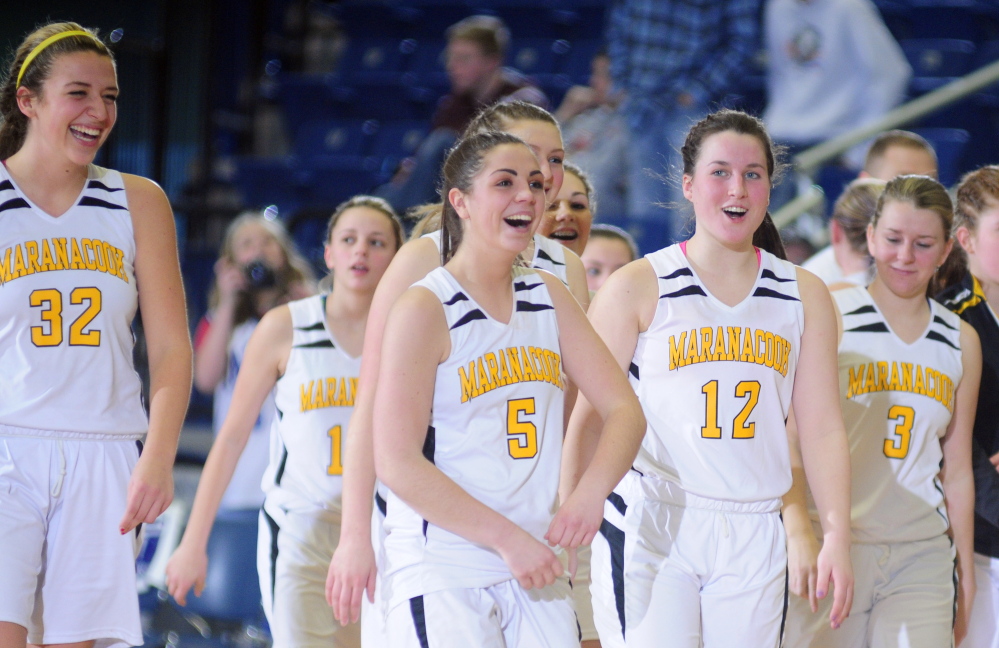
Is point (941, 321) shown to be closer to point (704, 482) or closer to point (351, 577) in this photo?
point (704, 482)

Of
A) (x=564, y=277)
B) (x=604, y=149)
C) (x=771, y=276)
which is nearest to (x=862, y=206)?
(x=771, y=276)

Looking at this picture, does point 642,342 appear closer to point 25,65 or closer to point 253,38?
point 25,65

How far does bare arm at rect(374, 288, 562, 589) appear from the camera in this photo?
2572 mm

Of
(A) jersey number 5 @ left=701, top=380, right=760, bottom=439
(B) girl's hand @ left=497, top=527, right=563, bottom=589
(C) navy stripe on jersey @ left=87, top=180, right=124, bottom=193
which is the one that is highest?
(C) navy stripe on jersey @ left=87, top=180, right=124, bottom=193

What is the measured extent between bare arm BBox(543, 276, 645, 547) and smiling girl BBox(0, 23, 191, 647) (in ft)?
3.49

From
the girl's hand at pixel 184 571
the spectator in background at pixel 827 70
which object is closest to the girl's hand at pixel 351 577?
the girl's hand at pixel 184 571

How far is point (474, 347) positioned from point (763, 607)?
3.31ft

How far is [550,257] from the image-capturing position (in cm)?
353

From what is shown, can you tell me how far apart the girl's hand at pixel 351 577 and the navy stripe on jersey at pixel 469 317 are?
1.88 ft

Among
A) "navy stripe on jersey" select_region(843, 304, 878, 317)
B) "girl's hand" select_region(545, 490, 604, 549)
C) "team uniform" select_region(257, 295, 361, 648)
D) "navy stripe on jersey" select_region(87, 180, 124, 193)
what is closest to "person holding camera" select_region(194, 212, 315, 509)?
"team uniform" select_region(257, 295, 361, 648)

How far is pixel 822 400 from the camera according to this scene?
309 centimetres

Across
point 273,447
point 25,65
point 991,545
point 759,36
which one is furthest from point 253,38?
point 991,545

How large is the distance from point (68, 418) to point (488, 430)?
1106 millimetres

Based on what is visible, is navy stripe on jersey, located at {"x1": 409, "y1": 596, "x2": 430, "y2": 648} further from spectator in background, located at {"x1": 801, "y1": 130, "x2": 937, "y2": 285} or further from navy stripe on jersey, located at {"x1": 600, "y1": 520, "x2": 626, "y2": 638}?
spectator in background, located at {"x1": 801, "y1": 130, "x2": 937, "y2": 285}
